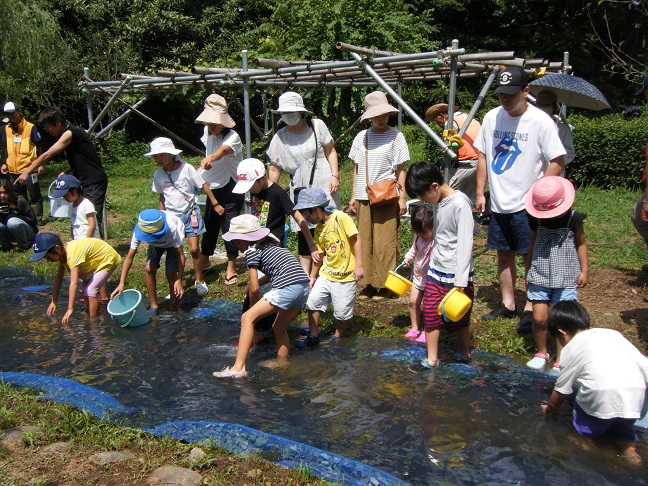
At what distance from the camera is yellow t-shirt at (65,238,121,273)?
6.19 metres

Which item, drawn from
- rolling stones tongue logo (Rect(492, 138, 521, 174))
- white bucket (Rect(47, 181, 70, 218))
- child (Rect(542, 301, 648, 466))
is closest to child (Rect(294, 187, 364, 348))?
rolling stones tongue logo (Rect(492, 138, 521, 174))

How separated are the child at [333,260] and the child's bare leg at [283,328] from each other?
302mm

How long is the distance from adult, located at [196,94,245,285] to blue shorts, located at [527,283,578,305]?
3639mm

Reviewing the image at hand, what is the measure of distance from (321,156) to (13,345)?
139 inches

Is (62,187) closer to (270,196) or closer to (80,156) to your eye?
(80,156)

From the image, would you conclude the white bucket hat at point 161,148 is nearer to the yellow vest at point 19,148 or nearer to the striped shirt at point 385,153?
the striped shirt at point 385,153

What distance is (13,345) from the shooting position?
18.7 feet

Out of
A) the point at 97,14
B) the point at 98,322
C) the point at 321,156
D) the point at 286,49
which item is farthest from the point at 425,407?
the point at 97,14

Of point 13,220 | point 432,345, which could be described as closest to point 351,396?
point 432,345

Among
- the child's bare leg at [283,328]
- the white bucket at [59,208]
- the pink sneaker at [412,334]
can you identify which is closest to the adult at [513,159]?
the pink sneaker at [412,334]

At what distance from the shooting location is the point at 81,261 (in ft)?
20.3

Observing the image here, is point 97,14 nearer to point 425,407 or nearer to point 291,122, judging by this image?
point 291,122

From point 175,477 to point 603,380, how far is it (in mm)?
2463

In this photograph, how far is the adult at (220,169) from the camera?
7.08m
